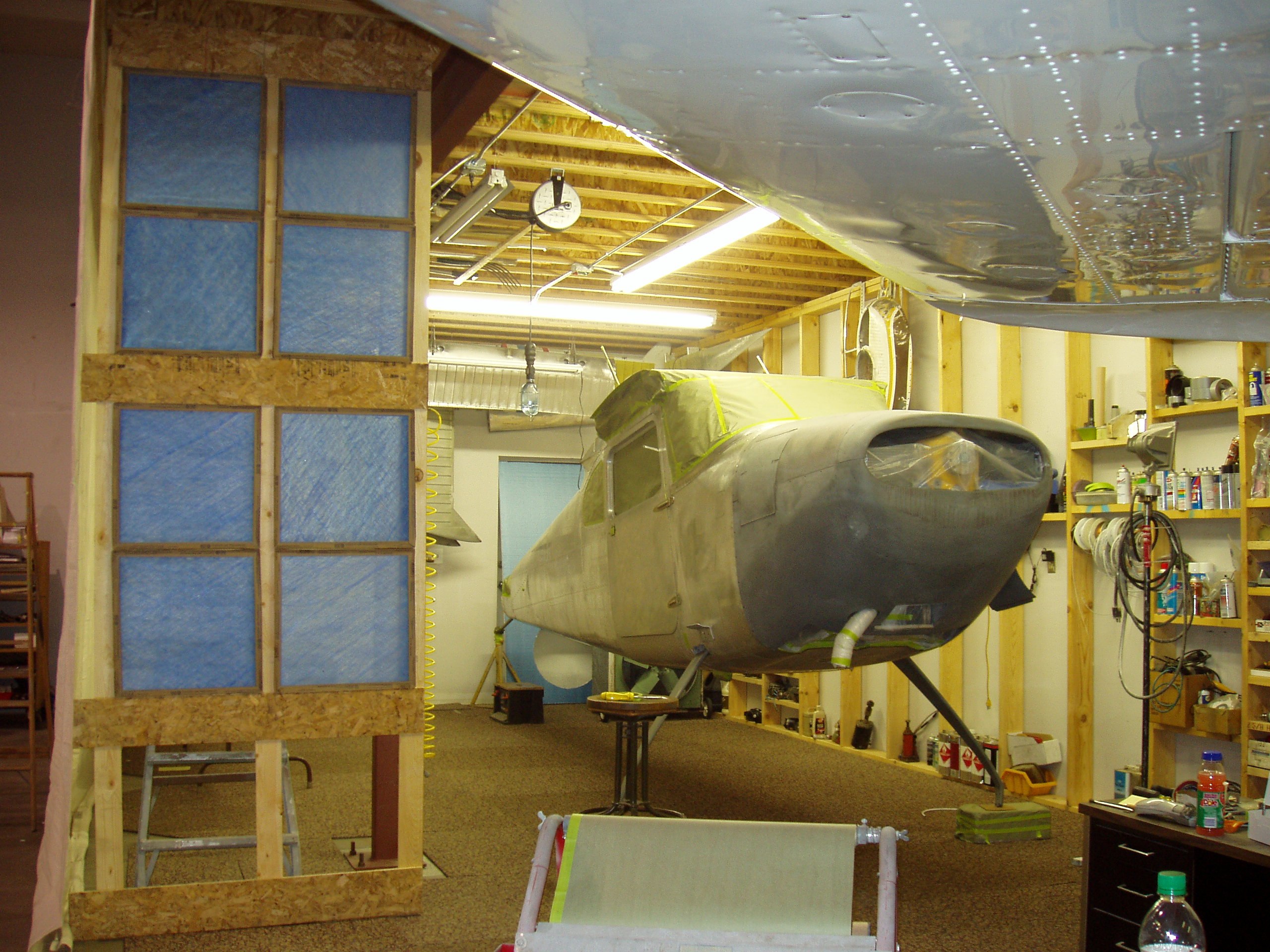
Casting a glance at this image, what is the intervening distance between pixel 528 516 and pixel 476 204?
18.0ft

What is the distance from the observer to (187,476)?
12.6 ft

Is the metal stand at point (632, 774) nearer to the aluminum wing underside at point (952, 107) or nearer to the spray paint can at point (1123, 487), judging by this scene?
the spray paint can at point (1123, 487)

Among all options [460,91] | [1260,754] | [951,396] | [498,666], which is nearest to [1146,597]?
[1260,754]

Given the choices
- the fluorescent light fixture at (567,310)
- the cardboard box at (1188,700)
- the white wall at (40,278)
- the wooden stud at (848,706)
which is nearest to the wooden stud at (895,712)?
the wooden stud at (848,706)

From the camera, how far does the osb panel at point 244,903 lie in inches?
141

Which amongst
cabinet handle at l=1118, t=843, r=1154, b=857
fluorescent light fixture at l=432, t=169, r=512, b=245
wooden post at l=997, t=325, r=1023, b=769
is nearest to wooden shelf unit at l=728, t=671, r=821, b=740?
wooden post at l=997, t=325, r=1023, b=769

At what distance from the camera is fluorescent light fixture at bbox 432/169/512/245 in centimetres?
606

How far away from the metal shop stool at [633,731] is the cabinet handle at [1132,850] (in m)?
1.91

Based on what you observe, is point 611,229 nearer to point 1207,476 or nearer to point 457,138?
point 457,138

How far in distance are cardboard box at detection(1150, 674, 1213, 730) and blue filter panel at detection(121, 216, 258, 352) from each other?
471 centimetres

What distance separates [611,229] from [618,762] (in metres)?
4.10

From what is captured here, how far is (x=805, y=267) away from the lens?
8.16m

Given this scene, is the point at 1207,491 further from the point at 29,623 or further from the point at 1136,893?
the point at 29,623

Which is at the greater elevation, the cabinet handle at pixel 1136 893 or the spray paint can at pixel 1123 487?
the spray paint can at pixel 1123 487
